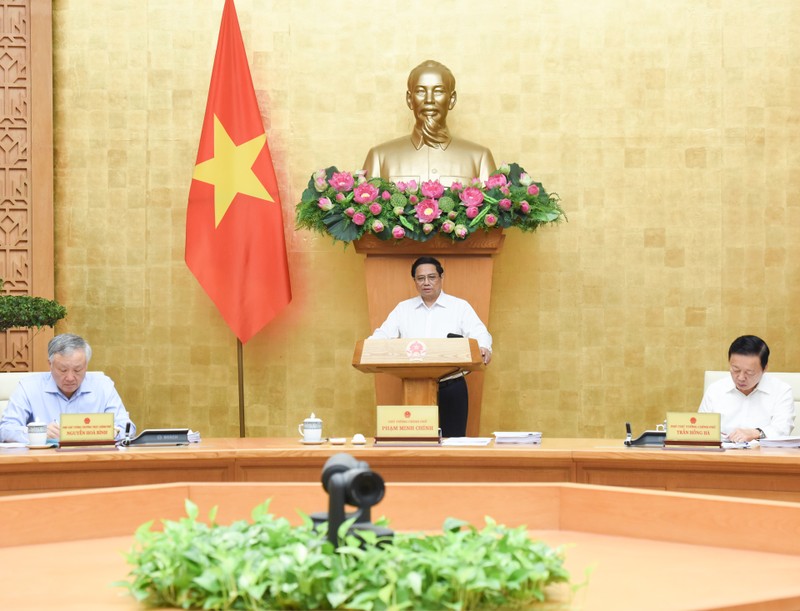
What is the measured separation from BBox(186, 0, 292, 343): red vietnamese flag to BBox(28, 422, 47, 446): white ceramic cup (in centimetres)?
237

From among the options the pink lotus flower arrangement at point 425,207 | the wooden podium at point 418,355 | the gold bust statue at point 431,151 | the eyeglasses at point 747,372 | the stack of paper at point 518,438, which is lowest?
the stack of paper at point 518,438

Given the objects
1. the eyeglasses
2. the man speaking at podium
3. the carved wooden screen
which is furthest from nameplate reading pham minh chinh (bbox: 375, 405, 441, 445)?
the carved wooden screen

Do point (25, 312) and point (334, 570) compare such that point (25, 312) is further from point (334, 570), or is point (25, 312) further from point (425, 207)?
point (334, 570)

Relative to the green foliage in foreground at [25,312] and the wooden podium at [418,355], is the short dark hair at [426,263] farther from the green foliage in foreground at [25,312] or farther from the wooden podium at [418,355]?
the green foliage in foreground at [25,312]

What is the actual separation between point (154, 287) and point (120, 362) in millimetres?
513

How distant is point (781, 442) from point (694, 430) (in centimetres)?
37

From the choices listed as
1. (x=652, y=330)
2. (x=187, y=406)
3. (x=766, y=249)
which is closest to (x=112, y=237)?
(x=187, y=406)

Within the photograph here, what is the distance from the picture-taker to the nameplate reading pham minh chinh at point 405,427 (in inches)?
156

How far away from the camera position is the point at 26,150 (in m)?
6.64

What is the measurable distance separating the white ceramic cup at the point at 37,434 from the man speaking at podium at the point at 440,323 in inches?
80.6

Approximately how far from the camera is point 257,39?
6805 millimetres

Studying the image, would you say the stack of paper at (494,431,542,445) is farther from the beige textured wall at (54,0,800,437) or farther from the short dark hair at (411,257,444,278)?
the beige textured wall at (54,0,800,437)

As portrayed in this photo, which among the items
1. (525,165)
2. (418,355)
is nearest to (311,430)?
(418,355)

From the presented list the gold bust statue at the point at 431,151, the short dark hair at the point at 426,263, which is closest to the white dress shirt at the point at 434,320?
the short dark hair at the point at 426,263
